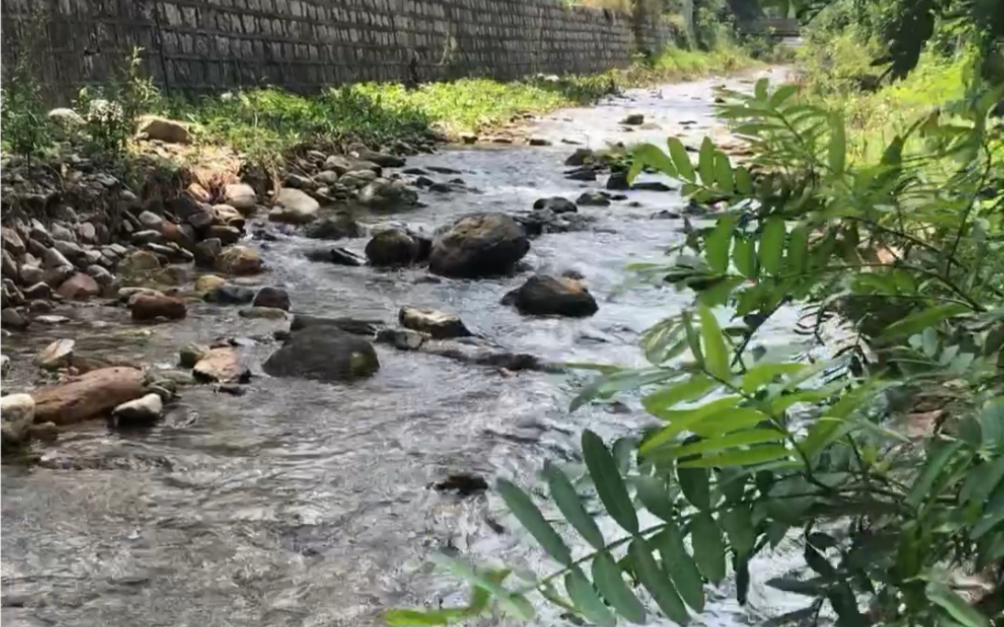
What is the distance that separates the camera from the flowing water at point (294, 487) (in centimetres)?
241

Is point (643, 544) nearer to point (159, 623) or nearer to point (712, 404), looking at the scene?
point (712, 404)

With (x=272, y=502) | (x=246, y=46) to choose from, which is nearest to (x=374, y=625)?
(x=272, y=502)

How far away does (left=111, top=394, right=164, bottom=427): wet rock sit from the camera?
344cm

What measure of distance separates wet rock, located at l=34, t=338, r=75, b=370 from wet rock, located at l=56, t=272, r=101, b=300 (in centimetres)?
99

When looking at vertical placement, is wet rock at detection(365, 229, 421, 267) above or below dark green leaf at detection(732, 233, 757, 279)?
below

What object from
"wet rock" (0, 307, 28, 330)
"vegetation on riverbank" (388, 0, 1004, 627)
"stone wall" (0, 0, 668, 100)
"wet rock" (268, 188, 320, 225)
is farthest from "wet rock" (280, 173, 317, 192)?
"vegetation on riverbank" (388, 0, 1004, 627)

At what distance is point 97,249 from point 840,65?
1090 centimetres

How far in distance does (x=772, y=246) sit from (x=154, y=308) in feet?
13.9

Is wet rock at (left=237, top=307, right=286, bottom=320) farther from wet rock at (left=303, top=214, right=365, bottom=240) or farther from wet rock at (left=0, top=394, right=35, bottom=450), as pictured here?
wet rock at (left=303, top=214, right=365, bottom=240)

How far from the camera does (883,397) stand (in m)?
0.86

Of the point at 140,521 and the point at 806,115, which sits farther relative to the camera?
the point at 140,521

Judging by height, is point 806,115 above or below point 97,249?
above

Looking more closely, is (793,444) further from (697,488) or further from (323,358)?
(323,358)

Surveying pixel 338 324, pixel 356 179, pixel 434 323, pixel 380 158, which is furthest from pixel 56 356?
pixel 380 158
